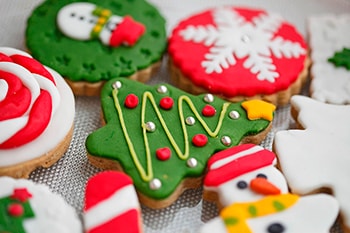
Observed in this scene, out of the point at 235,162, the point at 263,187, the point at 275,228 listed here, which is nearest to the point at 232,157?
the point at 235,162

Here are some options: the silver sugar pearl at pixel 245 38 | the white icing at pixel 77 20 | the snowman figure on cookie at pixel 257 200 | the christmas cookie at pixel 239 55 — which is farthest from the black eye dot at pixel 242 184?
the white icing at pixel 77 20

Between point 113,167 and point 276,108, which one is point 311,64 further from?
point 113,167

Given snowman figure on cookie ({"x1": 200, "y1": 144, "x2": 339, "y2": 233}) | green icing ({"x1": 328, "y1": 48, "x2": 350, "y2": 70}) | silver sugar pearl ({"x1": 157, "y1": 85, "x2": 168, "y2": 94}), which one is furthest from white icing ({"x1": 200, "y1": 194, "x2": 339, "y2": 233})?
green icing ({"x1": 328, "y1": 48, "x2": 350, "y2": 70})

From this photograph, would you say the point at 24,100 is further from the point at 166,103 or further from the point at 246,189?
the point at 246,189

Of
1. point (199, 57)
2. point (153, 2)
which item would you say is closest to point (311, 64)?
point (199, 57)

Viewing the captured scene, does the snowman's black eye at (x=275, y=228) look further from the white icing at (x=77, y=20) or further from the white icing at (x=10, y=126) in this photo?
the white icing at (x=77, y=20)

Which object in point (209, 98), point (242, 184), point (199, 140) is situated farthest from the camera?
point (209, 98)

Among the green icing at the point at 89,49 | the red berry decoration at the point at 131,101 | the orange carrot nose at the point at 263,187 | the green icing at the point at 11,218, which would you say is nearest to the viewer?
the green icing at the point at 11,218
